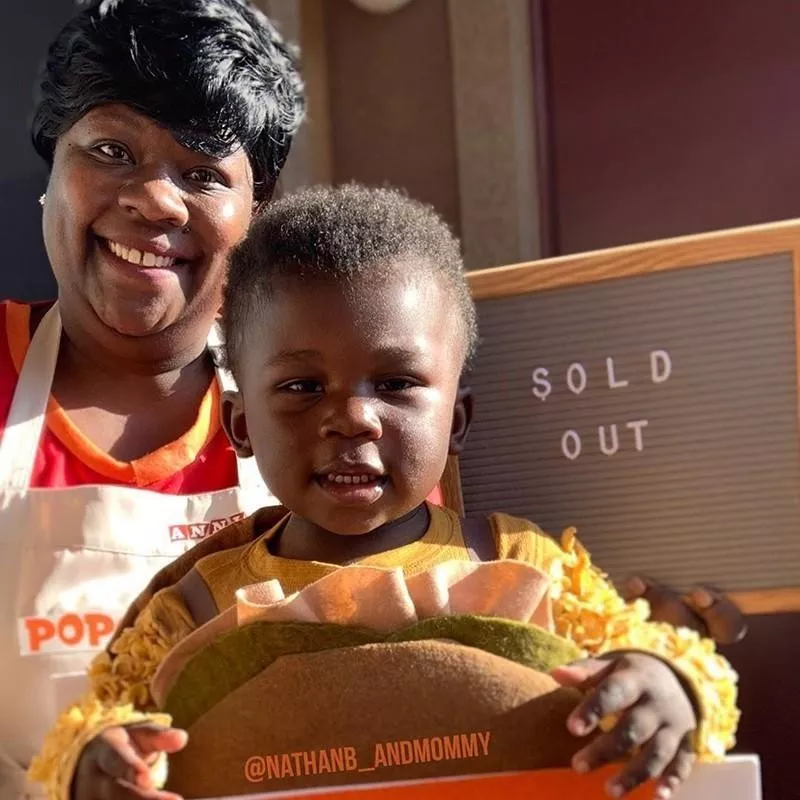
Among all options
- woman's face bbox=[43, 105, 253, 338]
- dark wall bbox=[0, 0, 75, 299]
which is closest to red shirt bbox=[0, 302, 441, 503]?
woman's face bbox=[43, 105, 253, 338]

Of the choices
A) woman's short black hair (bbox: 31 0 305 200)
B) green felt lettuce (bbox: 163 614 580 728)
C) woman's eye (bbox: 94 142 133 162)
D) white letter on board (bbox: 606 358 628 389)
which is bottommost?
green felt lettuce (bbox: 163 614 580 728)

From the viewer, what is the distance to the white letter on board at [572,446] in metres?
1.67

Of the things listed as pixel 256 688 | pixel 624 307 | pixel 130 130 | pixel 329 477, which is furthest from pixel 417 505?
pixel 130 130

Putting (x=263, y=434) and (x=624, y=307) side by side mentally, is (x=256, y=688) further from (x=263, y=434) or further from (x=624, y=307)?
(x=624, y=307)

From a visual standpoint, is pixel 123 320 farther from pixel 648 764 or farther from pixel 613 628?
pixel 648 764

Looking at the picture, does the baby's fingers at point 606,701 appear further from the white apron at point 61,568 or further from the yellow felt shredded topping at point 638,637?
the white apron at point 61,568

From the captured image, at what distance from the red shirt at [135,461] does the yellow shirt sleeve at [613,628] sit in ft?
0.93

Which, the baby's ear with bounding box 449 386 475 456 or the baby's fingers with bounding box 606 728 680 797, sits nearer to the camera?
the baby's fingers with bounding box 606 728 680 797

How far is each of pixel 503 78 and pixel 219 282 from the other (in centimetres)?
156

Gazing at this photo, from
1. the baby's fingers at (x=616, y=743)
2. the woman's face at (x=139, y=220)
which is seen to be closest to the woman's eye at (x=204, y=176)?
the woman's face at (x=139, y=220)

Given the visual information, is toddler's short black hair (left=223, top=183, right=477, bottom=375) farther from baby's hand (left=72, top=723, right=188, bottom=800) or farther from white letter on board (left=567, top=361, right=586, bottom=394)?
baby's hand (left=72, top=723, right=188, bottom=800)

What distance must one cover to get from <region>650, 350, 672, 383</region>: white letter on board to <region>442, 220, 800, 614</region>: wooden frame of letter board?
0.11 meters

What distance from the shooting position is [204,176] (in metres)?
1.73

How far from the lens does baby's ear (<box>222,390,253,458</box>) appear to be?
1.45m
